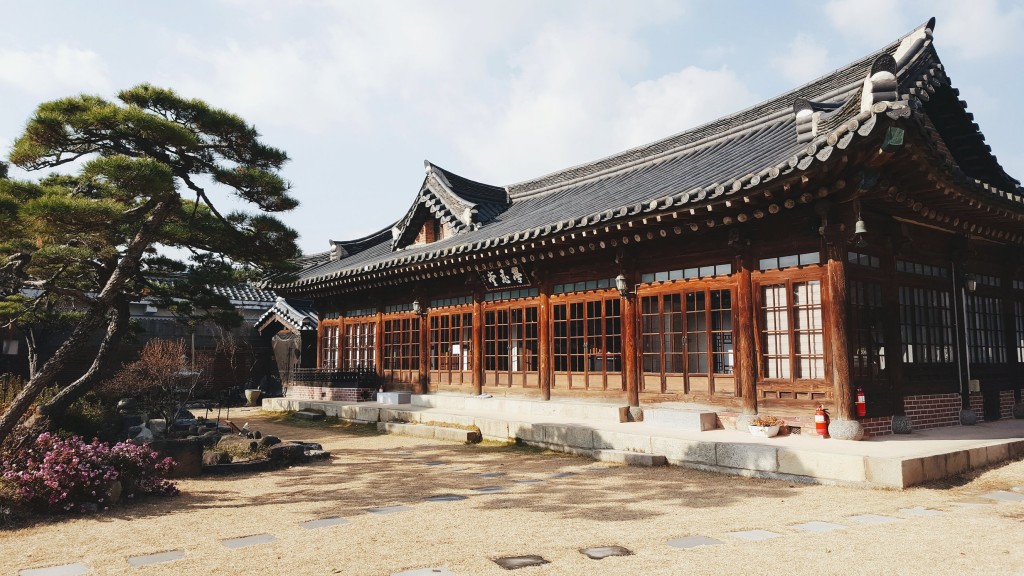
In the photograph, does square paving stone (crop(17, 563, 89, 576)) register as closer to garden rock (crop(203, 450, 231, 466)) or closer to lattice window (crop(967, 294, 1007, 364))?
garden rock (crop(203, 450, 231, 466))

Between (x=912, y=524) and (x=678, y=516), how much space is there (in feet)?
6.40

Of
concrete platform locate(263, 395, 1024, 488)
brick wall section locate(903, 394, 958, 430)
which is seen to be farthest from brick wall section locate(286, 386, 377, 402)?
brick wall section locate(903, 394, 958, 430)

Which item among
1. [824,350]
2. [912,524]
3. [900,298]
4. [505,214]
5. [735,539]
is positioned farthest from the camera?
[505,214]

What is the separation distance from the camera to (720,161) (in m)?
12.2

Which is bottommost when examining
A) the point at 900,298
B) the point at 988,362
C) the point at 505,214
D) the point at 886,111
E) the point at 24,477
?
the point at 24,477

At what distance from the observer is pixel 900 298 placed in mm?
10023

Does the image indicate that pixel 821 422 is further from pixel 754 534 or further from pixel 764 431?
pixel 754 534

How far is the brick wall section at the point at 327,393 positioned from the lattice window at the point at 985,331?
1376 cm

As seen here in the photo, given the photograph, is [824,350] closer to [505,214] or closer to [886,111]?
[886,111]

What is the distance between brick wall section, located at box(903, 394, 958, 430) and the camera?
971 centimetres

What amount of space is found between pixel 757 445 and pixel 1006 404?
22.6ft

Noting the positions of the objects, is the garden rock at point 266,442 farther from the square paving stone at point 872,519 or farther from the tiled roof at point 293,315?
the tiled roof at point 293,315

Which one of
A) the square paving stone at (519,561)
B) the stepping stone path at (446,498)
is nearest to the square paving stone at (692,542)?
the square paving stone at (519,561)

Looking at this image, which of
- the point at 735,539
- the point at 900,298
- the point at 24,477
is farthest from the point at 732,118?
the point at 24,477
